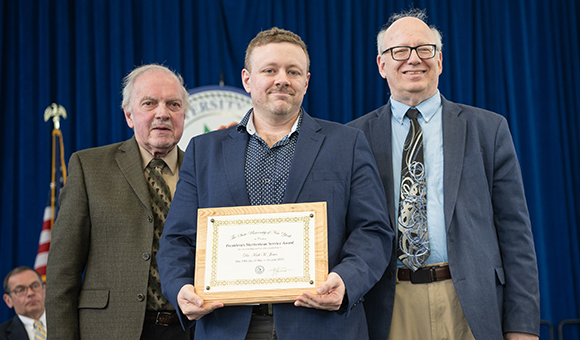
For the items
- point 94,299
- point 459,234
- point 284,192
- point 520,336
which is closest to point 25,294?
point 94,299

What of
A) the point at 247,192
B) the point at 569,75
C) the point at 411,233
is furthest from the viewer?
the point at 569,75

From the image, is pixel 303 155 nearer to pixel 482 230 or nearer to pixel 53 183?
pixel 482 230

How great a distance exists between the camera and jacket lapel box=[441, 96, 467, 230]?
82.0 inches

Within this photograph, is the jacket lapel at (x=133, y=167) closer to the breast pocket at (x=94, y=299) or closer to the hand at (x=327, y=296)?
the breast pocket at (x=94, y=299)

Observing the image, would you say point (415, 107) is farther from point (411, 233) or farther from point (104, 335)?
point (104, 335)

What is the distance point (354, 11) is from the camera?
479 centimetres

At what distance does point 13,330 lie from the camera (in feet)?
13.2

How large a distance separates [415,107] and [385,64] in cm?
23

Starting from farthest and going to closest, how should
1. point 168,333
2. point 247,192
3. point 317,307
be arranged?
point 168,333 → point 247,192 → point 317,307

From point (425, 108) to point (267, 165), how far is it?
799 millimetres

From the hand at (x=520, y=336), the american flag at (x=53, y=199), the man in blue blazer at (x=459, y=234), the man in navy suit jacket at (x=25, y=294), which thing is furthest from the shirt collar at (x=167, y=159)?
the man in navy suit jacket at (x=25, y=294)

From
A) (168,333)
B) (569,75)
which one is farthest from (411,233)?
(569,75)

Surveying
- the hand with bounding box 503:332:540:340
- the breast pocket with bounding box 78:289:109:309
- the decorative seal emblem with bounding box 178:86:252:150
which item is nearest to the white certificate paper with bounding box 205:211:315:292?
the breast pocket with bounding box 78:289:109:309

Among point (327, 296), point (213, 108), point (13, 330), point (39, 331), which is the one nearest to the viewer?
point (327, 296)
